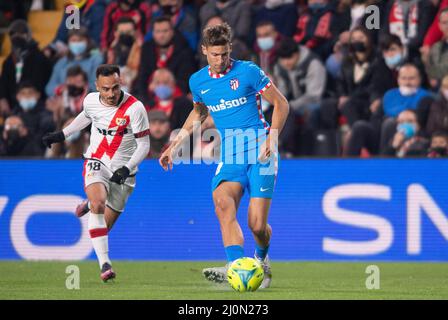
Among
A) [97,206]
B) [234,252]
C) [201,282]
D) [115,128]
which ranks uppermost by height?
[115,128]

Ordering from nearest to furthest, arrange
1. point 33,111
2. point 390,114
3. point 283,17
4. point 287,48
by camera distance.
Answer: point 390,114, point 287,48, point 283,17, point 33,111

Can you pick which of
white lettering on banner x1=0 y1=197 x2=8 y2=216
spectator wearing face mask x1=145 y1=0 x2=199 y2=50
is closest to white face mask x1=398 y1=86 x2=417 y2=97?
spectator wearing face mask x1=145 y1=0 x2=199 y2=50

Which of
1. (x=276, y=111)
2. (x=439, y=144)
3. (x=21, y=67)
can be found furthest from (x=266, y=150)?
(x=21, y=67)

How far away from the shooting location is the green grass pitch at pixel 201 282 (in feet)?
30.2

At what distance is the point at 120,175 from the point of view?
36.0 feet

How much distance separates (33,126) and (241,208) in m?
3.99

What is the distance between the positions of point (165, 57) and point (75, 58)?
5.27ft

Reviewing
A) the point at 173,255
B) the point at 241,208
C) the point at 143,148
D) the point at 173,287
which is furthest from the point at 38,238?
the point at 173,287

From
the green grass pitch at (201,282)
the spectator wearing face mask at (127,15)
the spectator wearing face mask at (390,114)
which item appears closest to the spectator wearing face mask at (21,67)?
the spectator wearing face mask at (127,15)

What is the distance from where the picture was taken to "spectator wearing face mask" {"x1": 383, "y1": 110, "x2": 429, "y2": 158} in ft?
47.1

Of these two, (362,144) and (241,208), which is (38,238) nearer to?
(241,208)

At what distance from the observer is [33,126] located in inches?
642

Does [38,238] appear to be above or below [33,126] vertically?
below

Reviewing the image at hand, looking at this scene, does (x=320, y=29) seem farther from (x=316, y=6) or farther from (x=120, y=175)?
(x=120, y=175)
